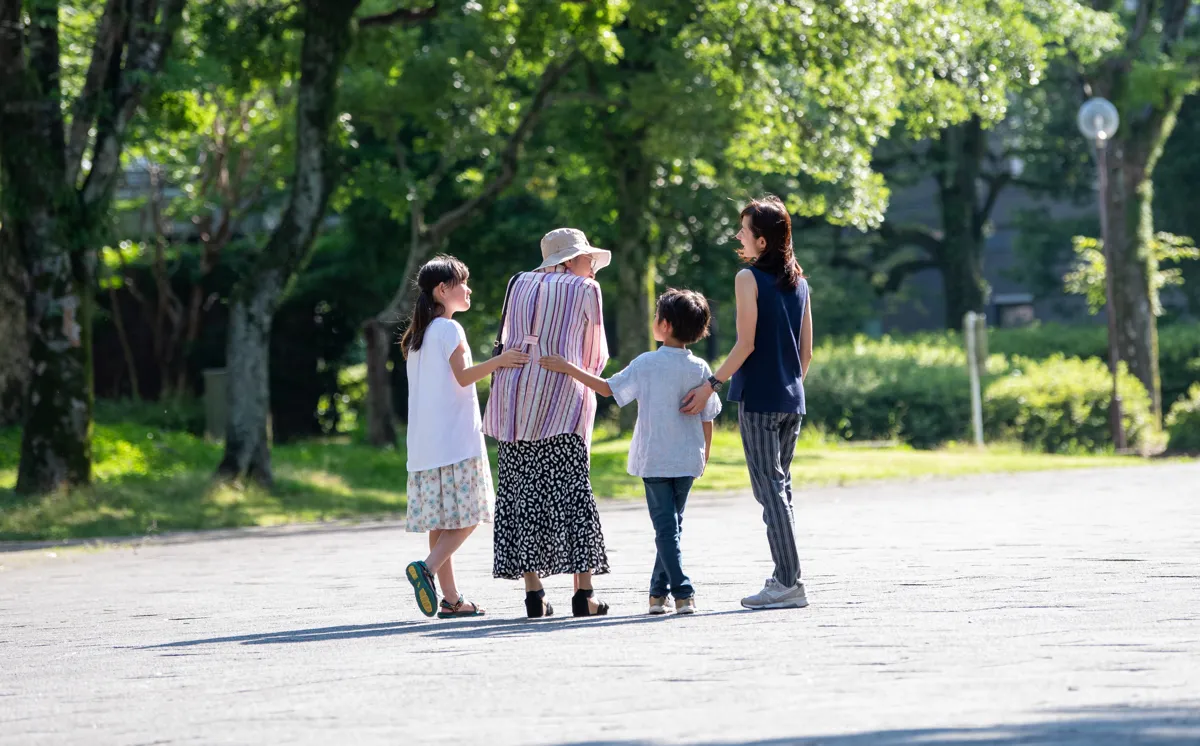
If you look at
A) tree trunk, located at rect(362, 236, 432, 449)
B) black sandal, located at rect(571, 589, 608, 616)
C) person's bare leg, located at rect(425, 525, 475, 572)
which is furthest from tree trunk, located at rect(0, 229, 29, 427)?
black sandal, located at rect(571, 589, 608, 616)

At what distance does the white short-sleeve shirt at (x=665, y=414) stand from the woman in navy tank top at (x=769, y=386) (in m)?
0.09

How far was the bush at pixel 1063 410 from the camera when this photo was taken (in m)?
28.6

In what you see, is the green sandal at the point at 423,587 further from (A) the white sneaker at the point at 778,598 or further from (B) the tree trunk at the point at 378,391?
(B) the tree trunk at the point at 378,391

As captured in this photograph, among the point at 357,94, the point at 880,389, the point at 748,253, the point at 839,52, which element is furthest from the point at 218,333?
the point at 748,253

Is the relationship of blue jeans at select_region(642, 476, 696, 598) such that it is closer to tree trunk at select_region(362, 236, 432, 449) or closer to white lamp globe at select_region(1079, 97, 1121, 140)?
tree trunk at select_region(362, 236, 432, 449)

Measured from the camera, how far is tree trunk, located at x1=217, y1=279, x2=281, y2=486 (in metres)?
19.1

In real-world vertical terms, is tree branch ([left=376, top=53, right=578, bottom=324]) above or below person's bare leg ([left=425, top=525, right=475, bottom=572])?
above

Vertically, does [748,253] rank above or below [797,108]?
below

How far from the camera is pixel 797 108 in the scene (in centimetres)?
2359

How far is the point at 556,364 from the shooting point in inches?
331

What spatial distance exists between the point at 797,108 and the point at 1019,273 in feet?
88.4

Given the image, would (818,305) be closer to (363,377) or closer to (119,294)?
(363,377)

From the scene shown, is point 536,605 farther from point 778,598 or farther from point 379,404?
point 379,404

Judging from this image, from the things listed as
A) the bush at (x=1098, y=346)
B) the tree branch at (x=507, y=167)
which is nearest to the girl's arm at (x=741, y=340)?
the tree branch at (x=507, y=167)
